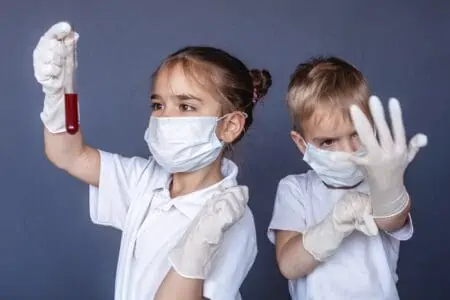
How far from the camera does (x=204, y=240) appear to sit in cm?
131

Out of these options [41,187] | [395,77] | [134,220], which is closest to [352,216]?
[134,220]

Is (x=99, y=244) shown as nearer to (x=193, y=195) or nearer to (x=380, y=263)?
(x=193, y=195)

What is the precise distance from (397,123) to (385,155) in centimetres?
6

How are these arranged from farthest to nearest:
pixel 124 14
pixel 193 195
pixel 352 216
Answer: pixel 124 14
pixel 193 195
pixel 352 216

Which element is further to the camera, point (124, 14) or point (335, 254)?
point (124, 14)

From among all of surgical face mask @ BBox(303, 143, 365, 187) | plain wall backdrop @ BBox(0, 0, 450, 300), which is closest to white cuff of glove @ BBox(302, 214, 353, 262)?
surgical face mask @ BBox(303, 143, 365, 187)

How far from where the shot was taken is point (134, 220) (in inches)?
57.8

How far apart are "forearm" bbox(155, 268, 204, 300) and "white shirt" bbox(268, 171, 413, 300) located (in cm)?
24

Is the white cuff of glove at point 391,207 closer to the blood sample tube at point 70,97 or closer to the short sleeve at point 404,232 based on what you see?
the short sleeve at point 404,232

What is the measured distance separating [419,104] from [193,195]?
0.93 metres

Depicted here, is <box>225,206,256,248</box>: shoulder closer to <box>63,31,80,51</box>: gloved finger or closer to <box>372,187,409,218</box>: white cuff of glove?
<box>372,187,409,218</box>: white cuff of glove

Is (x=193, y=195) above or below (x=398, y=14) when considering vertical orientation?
below

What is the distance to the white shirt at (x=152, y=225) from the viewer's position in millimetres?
1408

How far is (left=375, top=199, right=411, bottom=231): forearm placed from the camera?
1330mm
